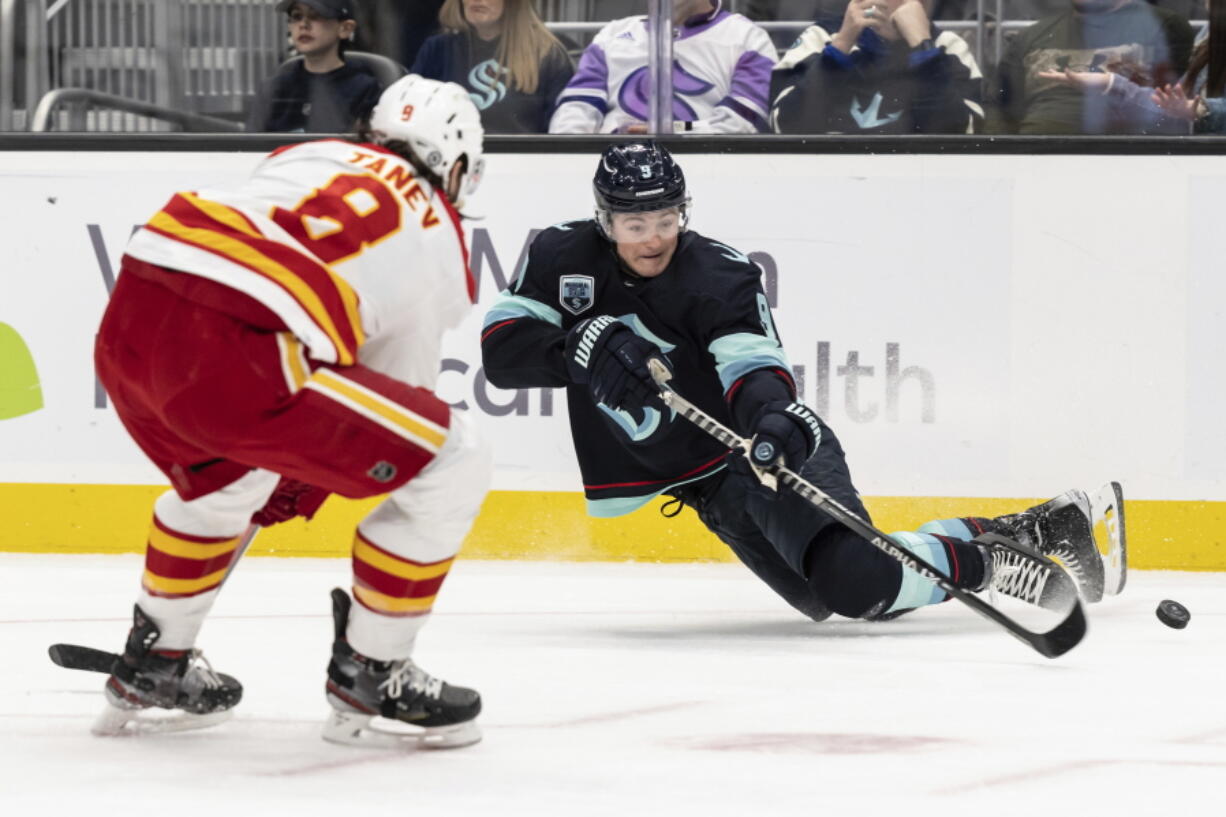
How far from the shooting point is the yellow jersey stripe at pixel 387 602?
6.59 feet

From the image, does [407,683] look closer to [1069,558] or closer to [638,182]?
[638,182]

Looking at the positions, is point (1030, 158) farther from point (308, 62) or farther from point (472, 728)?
point (472, 728)

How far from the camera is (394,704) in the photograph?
6.67 ft

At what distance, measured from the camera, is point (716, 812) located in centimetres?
170

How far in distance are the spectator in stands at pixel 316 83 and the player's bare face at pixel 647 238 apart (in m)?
1.44

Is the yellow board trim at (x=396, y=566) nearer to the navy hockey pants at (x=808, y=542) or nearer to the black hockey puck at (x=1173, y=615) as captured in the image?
the navy hockey pants at (x=808, y=542)

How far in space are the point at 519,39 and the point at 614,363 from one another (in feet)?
5.58

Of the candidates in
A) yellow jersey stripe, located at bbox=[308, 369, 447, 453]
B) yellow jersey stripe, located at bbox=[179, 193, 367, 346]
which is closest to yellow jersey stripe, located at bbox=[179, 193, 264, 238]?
yellow jersey stripe, located at bbox=[179, 193, 367, 346]

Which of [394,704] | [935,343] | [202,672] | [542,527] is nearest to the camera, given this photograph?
[394,704]

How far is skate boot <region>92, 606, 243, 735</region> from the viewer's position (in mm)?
2088

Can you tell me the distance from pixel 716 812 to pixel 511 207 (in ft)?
8.60

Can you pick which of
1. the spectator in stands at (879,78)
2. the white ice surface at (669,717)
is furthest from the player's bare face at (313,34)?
the white ice surface at (669,717)

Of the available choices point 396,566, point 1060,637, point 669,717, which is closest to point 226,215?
point 396,566

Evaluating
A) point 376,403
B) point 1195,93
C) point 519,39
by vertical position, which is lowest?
point 376,403
